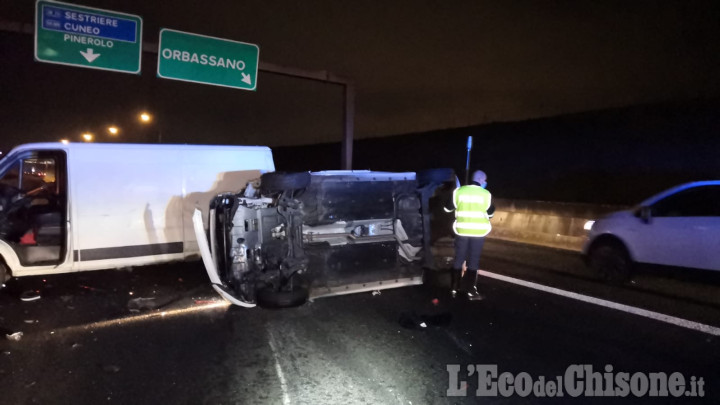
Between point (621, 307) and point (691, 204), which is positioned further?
point (691, 204)

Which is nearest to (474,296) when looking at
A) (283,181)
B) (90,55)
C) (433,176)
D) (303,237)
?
(433,176)

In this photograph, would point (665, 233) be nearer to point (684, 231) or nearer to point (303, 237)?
point (684, 231)

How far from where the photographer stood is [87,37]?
31.9 feet

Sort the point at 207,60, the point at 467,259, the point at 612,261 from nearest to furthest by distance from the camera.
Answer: the point at 467,259
the point at 612,261
the point at 207,60

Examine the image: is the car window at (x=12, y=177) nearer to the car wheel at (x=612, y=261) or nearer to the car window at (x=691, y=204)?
the car wheel at (x=612, y=261)

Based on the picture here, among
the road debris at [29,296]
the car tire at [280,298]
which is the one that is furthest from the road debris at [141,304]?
the car tire at [280,298]

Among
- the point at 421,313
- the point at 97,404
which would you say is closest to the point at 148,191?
the point at 97,404

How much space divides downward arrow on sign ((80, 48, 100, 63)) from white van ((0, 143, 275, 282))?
439 centimetres

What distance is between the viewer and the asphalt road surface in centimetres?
350

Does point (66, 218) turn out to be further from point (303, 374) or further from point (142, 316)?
point (303, 374)

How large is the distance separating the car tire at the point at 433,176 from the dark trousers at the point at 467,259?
2.86 feet

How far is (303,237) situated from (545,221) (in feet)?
25.1

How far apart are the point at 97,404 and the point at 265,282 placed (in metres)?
2.35

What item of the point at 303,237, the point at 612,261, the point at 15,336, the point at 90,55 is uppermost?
the point at 90,55
